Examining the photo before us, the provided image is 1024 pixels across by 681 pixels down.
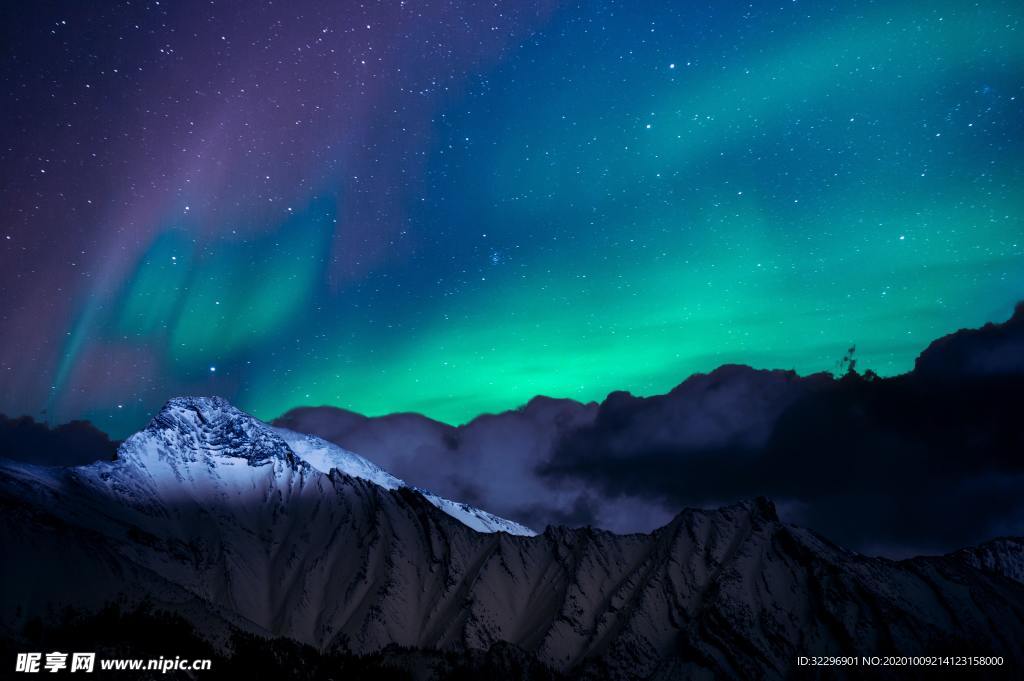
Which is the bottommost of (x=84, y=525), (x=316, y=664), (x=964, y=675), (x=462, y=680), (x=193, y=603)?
(x=964, y=675)

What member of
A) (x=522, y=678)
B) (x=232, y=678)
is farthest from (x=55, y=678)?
(x=522, y=678)

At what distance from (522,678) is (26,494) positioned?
118637 millimetres

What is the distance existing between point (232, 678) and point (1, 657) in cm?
4221

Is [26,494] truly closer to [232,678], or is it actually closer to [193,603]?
[193,603]

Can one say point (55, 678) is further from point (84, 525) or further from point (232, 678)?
point (84, 525)

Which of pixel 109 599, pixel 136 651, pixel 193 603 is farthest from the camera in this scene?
pixel 193 603

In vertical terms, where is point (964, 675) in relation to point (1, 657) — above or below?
below

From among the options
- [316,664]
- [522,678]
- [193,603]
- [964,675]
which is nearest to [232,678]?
[193,603]

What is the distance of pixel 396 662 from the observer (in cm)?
18725

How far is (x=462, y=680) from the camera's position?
17862cm

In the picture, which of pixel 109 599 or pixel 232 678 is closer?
pixel 232 678

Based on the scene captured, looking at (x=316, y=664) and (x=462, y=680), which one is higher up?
(x=316, y=664)

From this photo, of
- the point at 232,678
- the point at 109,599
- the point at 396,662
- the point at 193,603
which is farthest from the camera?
the point at 396,662

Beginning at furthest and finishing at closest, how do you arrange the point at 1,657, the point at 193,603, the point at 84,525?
the point at 84,525
the point at 193,603
the point at 1,657
